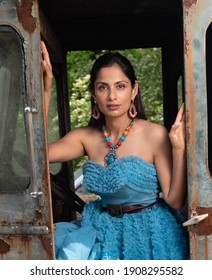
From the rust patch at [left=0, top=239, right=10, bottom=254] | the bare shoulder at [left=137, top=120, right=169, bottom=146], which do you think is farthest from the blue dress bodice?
the rust patch at [left=0, top=239, right=10, bottom=254]

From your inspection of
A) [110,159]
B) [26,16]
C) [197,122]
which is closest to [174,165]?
[197,122]

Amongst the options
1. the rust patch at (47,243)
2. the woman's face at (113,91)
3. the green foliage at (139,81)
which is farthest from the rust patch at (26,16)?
the green foliage at (139,81)

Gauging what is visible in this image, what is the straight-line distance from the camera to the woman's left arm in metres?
2.18

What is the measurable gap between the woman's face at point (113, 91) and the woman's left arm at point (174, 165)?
0.31 meters

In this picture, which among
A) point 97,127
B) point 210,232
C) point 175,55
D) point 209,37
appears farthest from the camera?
point 175,55

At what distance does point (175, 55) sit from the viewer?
12.0 feet

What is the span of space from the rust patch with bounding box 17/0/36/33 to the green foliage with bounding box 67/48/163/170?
334 inches

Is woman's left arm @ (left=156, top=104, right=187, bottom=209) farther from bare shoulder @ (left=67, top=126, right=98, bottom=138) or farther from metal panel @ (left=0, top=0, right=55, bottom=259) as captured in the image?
metal panel @ (left=0, top=0, right=55, bottom=259)

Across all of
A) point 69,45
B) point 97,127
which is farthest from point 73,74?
point 97,127

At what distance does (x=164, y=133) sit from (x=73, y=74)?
33.3 ft

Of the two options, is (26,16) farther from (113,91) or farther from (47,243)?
(47,243)

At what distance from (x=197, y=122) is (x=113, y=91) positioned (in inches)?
21.2
